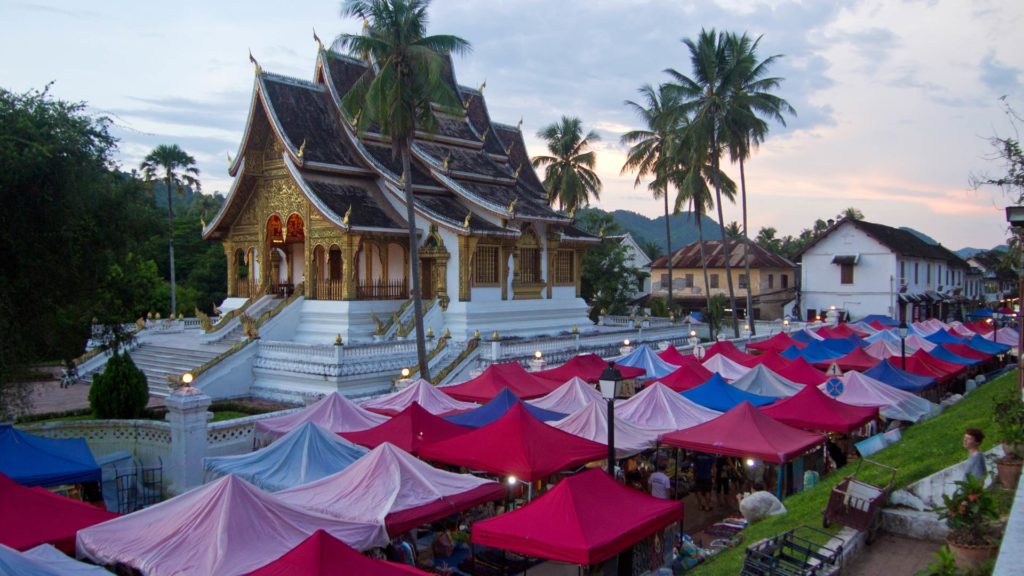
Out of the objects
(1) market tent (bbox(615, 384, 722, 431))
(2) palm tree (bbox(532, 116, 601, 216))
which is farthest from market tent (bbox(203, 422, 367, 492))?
(2) palm tree (bbox(532, 116, 601, 216))

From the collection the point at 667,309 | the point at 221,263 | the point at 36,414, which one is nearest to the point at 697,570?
the point at 36,414

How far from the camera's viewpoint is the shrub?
16.9 metres

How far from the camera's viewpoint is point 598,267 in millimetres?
44344

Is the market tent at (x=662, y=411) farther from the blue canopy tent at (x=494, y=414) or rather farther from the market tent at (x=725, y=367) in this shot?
the market tent at (x=725, y=367)

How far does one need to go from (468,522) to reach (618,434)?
3003mm

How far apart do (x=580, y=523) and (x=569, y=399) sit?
7597 millimetres

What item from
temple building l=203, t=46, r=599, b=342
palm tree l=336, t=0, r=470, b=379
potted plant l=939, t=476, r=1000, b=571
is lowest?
potted plant l=939, t=476, r=1000, b=571

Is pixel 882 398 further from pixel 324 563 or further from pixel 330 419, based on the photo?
pixel 324 563

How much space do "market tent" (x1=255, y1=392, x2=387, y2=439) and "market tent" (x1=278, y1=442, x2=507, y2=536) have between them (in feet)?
12.5

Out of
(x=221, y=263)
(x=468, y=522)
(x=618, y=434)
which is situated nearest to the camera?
(x=468, y=522)

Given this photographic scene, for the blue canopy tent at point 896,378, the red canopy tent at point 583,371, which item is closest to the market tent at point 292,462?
the red canopy tent at point 583,371

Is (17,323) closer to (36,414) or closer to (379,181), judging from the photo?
(36,414)

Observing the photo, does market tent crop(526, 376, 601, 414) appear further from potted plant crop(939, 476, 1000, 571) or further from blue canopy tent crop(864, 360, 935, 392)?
potted plant crop(939, 476, 1000, 571)

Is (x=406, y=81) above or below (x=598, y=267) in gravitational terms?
above
